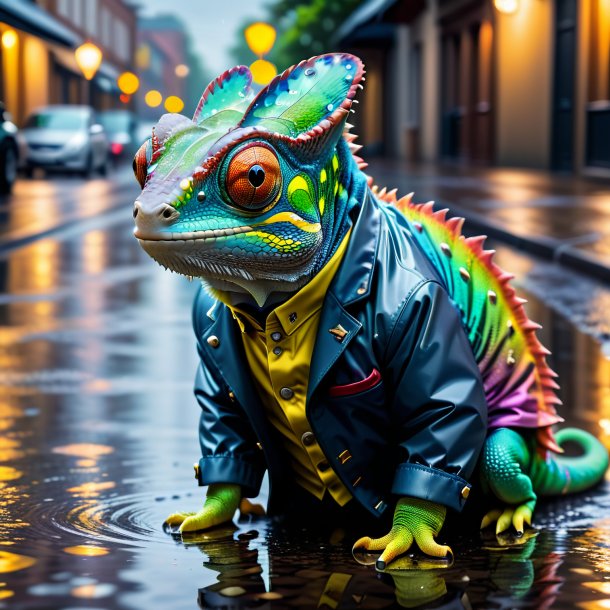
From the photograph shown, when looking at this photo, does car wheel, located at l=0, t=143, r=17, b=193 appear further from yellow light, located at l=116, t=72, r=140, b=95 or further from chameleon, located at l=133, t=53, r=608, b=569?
yellow light, located at l=116, t=72, r=140, b=95

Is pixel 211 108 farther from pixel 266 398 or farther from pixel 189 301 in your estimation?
pixel 189 301

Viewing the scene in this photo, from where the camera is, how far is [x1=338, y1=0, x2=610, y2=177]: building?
Result: 22.9 meters

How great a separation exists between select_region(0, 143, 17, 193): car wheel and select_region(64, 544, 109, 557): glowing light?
1875 cm

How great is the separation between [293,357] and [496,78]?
26.5m

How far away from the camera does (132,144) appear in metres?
42.2

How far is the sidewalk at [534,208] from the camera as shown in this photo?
11391 millimetres

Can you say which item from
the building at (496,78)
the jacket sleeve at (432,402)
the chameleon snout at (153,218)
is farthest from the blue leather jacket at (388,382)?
the building at (496,78)

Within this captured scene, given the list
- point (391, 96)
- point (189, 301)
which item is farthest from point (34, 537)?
point (391, 96)

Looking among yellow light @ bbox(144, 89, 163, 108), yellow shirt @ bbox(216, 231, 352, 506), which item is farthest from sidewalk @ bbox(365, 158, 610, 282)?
yellow light @ bbox(144, 89, 163, 108)

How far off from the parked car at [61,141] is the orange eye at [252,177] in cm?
2665

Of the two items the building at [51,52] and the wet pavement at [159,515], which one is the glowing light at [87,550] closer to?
the wet pavement at [159,515]

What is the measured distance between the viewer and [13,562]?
3.03 m

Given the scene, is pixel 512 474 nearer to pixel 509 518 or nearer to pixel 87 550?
pixel 509 518

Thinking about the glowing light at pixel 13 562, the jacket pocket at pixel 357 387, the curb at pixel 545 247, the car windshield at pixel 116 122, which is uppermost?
the car windshield at pixel 116 122
